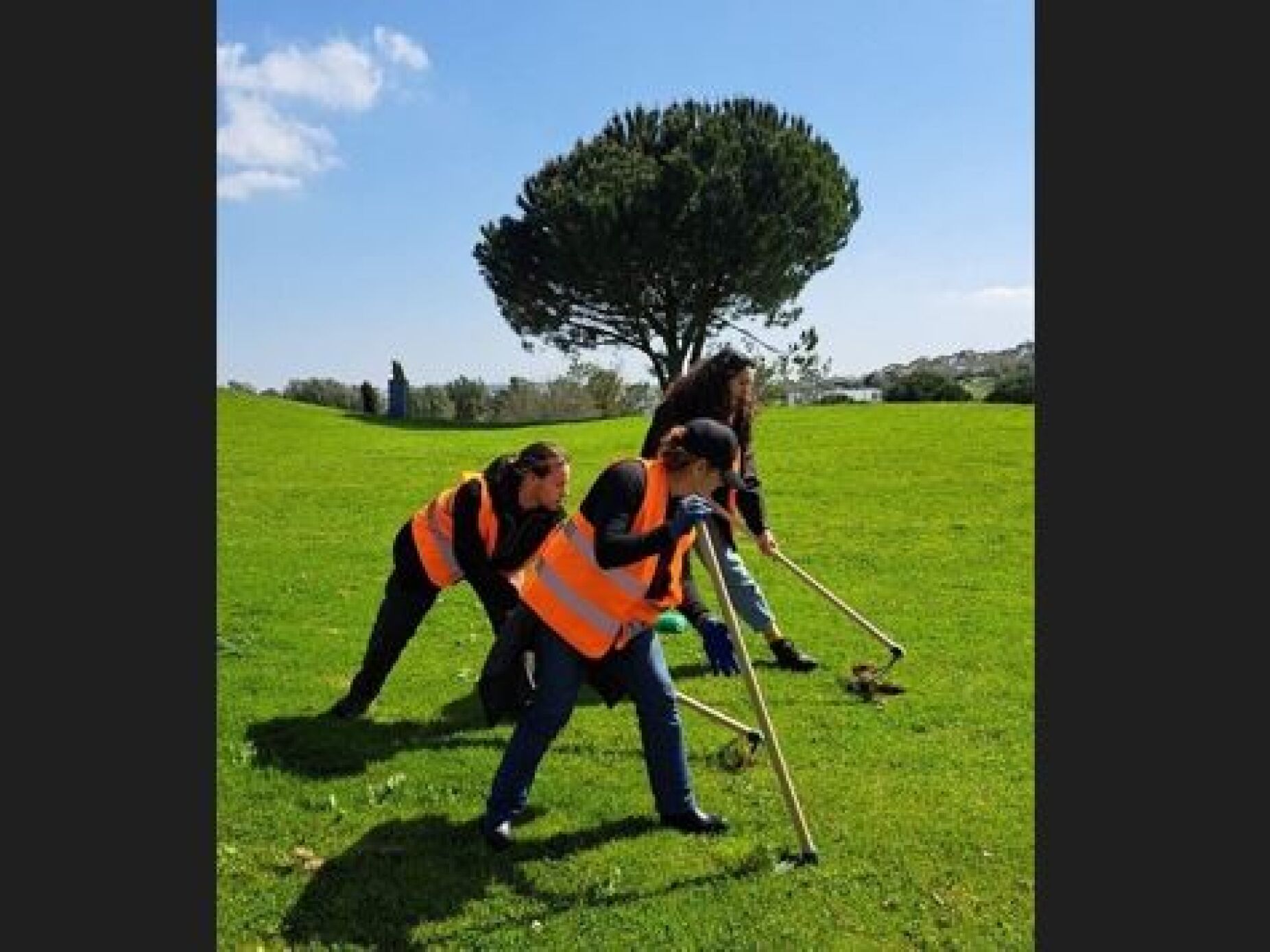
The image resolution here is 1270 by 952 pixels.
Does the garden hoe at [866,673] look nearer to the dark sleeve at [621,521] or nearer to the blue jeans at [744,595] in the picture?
the blue jeans at [744,595]

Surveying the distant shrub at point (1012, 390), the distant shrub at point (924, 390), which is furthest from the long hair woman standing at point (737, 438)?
the distant shrub at point (924, 390)

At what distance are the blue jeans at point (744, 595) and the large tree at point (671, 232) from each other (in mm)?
38976

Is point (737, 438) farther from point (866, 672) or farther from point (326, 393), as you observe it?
point (326, 393)

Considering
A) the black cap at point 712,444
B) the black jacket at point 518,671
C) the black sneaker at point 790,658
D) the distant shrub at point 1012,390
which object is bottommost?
the black sneaker at point 790,658

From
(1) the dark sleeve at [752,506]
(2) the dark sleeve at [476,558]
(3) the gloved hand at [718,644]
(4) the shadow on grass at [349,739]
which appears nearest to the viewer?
(4) the shadow on grass at [349,739]

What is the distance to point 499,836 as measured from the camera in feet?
19.8

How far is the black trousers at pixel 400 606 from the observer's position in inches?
306

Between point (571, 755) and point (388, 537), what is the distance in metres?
10.3

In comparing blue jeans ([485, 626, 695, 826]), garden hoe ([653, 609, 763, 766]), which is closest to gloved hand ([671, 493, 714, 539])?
blue jeans ([485, 626, 695, 826])

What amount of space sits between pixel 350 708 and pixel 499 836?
2451 mm

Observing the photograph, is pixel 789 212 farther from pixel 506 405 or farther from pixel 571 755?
pixel 571 755

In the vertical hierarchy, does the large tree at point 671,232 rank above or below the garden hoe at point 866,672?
above

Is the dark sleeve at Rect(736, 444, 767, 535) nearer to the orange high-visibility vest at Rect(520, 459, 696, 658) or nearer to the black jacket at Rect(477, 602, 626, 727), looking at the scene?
the black jacket at Rect(477, 602, 626, 727)

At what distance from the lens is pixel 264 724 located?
8047mm
